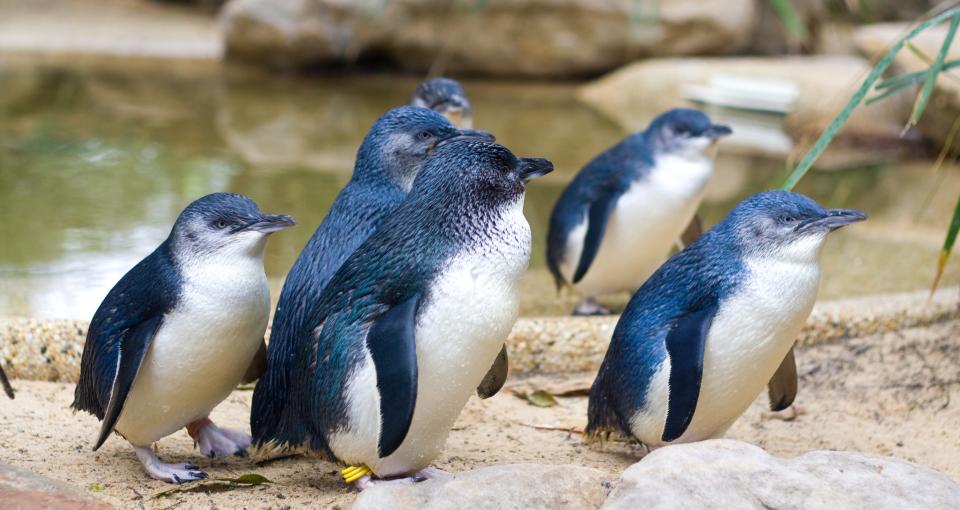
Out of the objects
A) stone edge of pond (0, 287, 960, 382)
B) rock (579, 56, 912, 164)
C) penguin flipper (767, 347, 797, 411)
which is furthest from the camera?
rock (579, 56, 912, 164)

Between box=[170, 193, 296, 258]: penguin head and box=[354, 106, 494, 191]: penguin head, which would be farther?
box=[354, 106, 494, 191]: penguin head

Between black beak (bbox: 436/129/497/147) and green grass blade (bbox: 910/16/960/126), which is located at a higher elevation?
green grass blade (bbox: 910/16/960/126)

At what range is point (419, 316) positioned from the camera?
2.84 m

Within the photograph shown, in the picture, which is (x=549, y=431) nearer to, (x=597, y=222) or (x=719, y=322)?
(x=719, y=322)

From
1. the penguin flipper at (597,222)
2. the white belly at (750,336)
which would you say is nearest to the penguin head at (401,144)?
the white belly at (750,336)

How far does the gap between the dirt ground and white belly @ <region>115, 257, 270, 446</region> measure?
0.20m

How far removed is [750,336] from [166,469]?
5.37 feet

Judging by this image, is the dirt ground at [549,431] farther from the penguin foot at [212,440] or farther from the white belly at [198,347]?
Result: the white belly at [198,347]

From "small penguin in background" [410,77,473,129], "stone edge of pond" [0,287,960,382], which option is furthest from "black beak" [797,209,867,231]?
"small penguin in background" [410,77,473,129]

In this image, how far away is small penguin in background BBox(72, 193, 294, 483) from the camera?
122 inches

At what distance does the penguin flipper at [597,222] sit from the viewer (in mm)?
5105

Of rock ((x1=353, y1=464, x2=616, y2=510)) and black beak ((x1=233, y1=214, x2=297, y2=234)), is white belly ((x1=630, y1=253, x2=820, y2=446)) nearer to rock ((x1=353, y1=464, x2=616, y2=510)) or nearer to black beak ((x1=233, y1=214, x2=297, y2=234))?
rock ((x1=353, y1=464, x2=616, y2=510))

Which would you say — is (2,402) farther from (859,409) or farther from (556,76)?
(556,76)

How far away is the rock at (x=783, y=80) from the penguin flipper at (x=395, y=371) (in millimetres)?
6405
